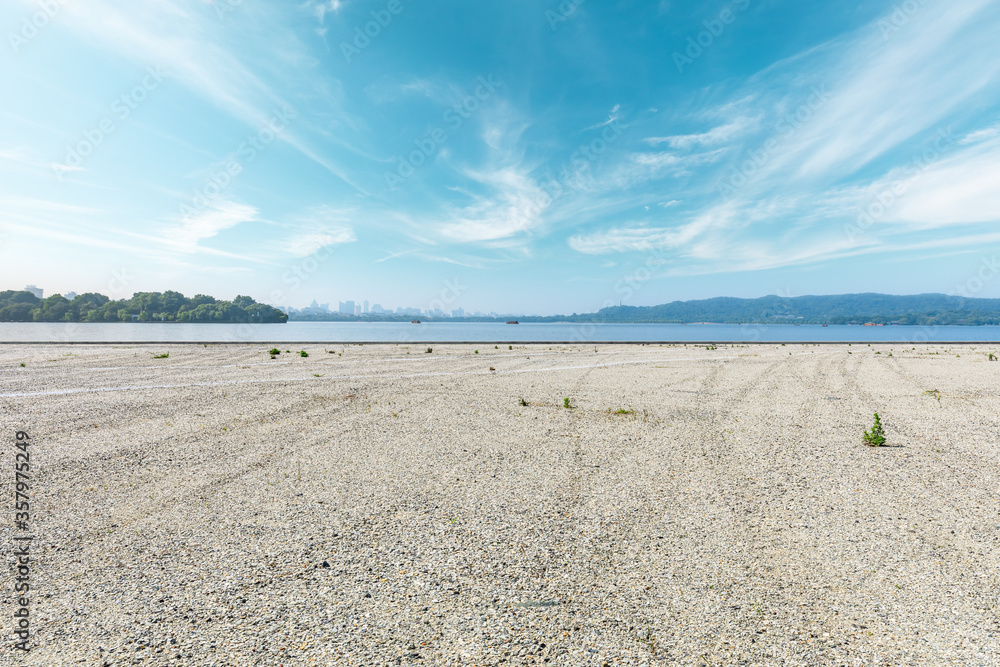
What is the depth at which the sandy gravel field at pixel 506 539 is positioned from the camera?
3.24m

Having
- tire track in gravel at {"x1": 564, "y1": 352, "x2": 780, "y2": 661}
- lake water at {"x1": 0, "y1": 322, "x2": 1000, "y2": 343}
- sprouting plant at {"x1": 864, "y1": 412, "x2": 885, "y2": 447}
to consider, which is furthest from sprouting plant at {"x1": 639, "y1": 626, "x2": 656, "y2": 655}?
lake water at {"x1": 0, "y1": 322, "x2": 1000, "y2": 343}

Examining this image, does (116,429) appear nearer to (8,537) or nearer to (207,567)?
(8,537)

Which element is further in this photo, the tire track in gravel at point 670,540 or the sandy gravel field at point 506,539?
the tire track in gravel at point 670,540

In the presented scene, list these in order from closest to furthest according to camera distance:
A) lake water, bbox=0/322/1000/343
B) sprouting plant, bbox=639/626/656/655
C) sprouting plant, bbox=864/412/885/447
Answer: sprouting plant, bbox=639/626/656/655
sprouting plant, bbox=864/412/885/447
lake water, bbox=0/322/1000/343

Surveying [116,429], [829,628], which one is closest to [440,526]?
[829,628]

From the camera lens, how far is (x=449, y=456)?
25.8ft

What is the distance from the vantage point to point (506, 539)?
4.76 meters

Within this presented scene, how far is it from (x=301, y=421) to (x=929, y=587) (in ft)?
35.2

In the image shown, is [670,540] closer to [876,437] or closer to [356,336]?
[876,437]

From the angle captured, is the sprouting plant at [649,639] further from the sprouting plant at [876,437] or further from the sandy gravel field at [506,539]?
the sprouting plant at [876,437]

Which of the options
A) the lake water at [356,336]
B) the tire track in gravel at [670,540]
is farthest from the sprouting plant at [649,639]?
the lake water at [356,336]

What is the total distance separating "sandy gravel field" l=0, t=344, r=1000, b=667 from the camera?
3240mm

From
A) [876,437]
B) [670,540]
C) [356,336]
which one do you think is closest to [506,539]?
[670,540]

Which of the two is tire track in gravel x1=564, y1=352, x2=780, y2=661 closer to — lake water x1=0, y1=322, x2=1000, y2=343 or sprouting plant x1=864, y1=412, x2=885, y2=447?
sprouting plant x1=864, y1=412, x2=885, y2=447
